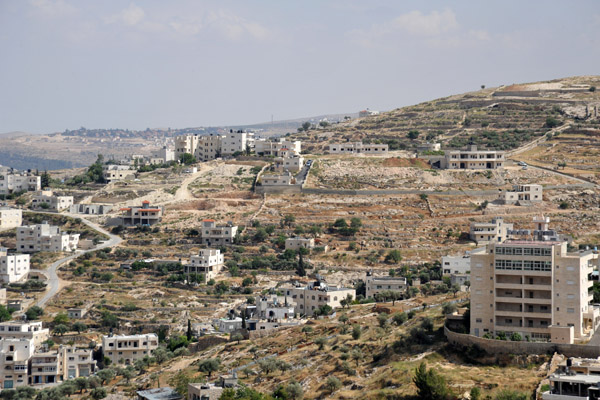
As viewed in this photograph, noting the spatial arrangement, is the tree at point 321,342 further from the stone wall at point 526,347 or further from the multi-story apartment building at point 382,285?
the multi-story apartment building at point 382,285

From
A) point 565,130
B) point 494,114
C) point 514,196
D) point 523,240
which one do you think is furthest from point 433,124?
point 523,240

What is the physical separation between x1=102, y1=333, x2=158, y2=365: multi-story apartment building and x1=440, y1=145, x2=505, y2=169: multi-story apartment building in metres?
41.1

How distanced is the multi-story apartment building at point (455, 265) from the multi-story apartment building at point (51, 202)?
38673 millimetres

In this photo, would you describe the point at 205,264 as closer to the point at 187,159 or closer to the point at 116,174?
the point at 116,174

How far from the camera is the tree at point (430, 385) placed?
1481 inches

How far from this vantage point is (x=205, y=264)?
2975 inches

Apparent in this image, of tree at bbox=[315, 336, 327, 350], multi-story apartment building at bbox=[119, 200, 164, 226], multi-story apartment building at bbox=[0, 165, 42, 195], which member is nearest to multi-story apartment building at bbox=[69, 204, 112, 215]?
multi-story apartment building at bbox=[119, 200, 164, 226]

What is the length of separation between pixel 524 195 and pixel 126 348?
38.0 meters

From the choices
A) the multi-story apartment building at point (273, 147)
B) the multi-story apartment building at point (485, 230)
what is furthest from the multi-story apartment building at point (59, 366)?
the multi-story apartment building at point (273, 147)

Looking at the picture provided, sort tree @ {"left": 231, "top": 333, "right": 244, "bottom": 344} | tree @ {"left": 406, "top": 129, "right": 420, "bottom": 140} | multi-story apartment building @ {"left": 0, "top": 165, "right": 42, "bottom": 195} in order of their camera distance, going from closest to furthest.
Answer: tree @ {"left": 231, "top": 333, "right": 244, "bottom": 344} < multi-story apartment building @ {"left": 0, "top": 165, "right": 42, "bottom": 195} < tree @ {"left": 406, "top": 129, "right": 420, "bottom": 140}

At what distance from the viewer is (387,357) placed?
44312 mm

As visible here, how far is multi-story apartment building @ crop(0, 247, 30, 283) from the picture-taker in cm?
7675

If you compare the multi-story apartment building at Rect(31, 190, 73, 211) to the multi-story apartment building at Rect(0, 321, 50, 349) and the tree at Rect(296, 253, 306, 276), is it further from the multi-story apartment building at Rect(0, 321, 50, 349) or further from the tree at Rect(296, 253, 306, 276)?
the multi-story apartment building at Rect(0, 321, 50, 349)

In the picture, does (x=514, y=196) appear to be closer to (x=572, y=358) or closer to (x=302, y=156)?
(x=302, y=156)
